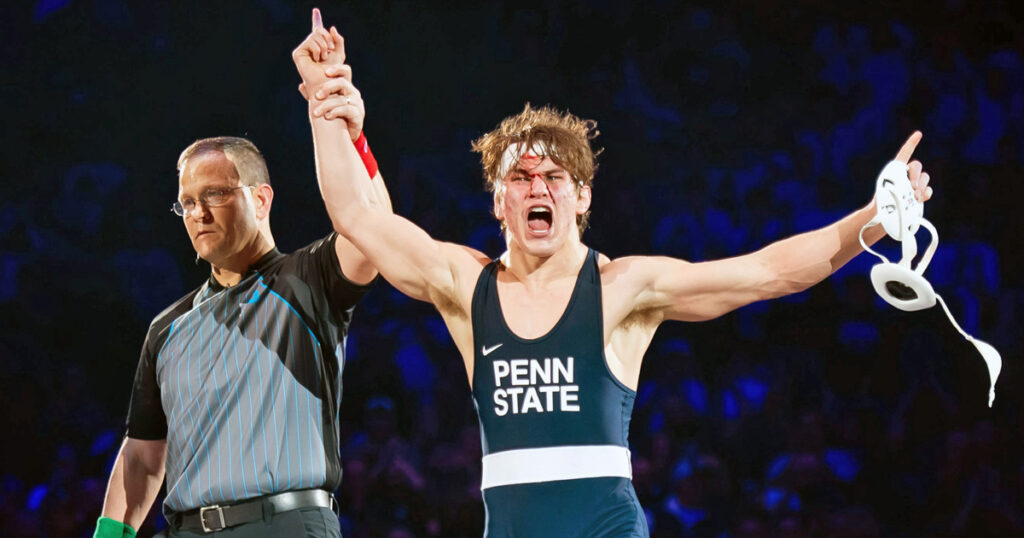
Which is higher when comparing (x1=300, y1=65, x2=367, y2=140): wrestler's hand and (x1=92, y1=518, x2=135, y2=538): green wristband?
(x1=300, y1=65, x2=367, y2=140): wrestler's hand

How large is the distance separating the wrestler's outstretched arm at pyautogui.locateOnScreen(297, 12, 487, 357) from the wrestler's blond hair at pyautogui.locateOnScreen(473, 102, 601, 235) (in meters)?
0.19

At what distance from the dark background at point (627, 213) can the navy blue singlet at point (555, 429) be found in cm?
137

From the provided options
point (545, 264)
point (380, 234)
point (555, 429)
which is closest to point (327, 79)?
point (380, 234)

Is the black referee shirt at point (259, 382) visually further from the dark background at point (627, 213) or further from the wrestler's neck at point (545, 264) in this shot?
the dark background at point (627, 213)

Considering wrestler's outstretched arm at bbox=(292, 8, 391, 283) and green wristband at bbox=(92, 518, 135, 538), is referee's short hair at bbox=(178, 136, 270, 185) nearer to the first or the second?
wrestler's outstretched arm at bbox=(292, 8, 391, 283)

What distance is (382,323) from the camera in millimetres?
3324

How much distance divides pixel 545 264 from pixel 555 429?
0.33 metres

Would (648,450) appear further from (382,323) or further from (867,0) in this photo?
(867,0)

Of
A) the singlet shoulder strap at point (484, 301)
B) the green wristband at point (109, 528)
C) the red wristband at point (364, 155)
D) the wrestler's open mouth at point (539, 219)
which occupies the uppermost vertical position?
the red wristband at point (364, 155)

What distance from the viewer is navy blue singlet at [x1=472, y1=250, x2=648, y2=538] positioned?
70.9 inches

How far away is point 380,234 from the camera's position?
6.49ft

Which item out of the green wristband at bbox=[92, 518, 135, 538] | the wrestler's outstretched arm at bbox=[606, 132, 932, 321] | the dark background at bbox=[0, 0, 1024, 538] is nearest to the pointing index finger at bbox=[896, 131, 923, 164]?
the wrestler's outstretched arm at bbox=[606, 132, 932, 321]

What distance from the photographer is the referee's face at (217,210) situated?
230 centimetres

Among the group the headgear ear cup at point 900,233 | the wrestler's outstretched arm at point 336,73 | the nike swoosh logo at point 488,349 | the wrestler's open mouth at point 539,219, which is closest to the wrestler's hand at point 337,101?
the wrestler's outstretched arm at point 336,73
